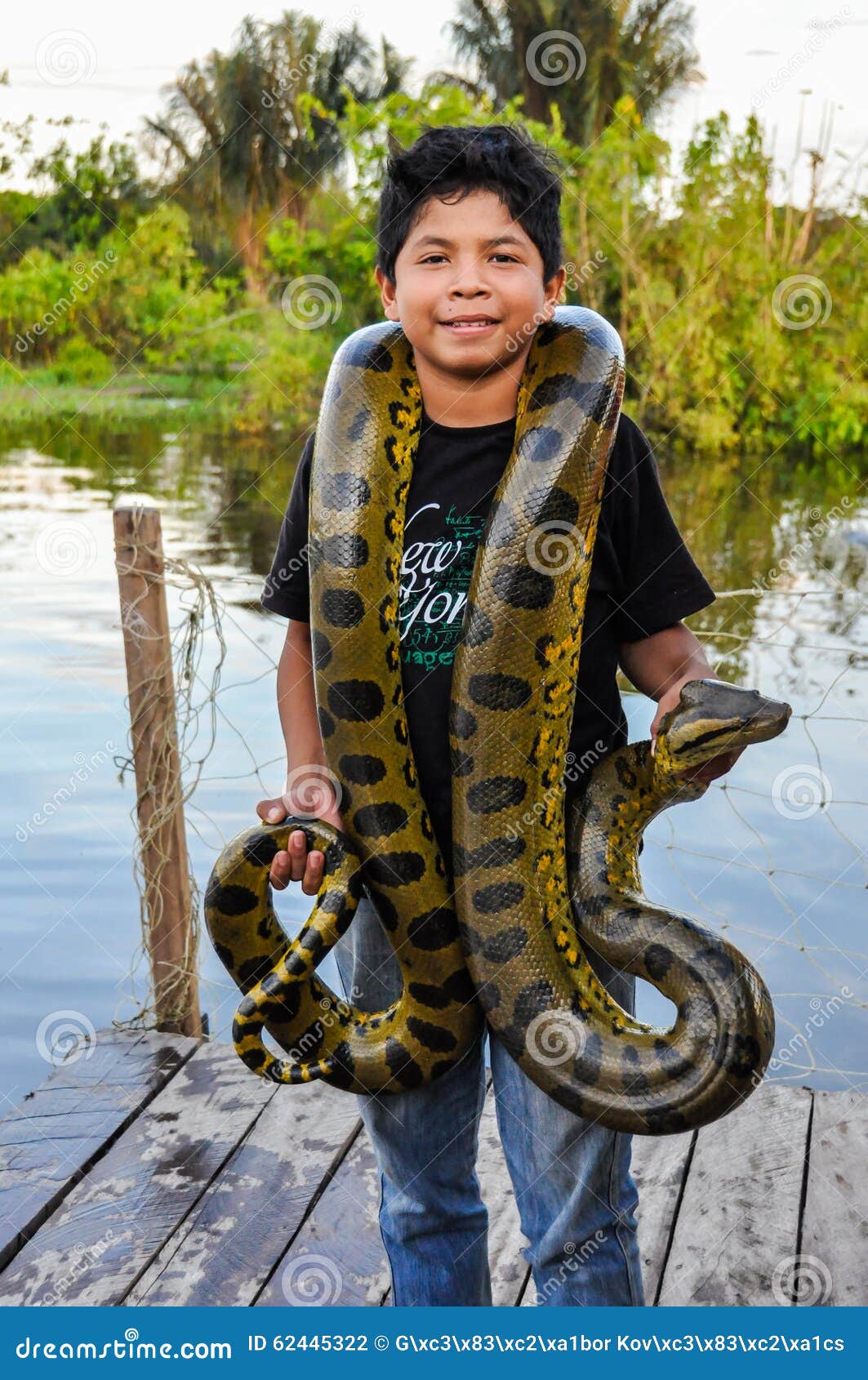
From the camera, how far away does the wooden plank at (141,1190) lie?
2650 millimetres

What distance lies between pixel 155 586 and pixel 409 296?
174 centimetres

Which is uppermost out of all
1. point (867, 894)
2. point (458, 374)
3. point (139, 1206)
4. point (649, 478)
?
point (458, 374)

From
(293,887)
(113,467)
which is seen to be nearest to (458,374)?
(293,887)

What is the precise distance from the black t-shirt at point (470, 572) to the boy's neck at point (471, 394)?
2cm

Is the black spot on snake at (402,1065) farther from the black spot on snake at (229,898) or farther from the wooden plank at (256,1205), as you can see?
the wooden plank at (256,1205)

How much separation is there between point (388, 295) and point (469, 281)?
0.27 m

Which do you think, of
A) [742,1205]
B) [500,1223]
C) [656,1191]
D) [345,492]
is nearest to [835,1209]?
[742,1205]

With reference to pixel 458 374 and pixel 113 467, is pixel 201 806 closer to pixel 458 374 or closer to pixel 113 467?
pixel 458 374

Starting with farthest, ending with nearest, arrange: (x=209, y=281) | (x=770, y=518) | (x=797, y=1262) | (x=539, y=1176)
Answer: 1. (x=209, y=281)
2. (x=770, y=518)
3. (x=797, y=1262)
4. (x=539, y=1176)

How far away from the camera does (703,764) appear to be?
2076 millimetres

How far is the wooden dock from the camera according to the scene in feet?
8.61

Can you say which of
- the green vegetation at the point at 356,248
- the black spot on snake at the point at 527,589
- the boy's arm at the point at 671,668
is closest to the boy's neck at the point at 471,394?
the black spot on snake at the point at 527,589

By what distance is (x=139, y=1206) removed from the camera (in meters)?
2.89

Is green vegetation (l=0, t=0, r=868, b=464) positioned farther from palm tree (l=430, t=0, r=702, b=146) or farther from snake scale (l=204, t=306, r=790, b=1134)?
snake scale (l=204, t=306, r=790, b=1134)
